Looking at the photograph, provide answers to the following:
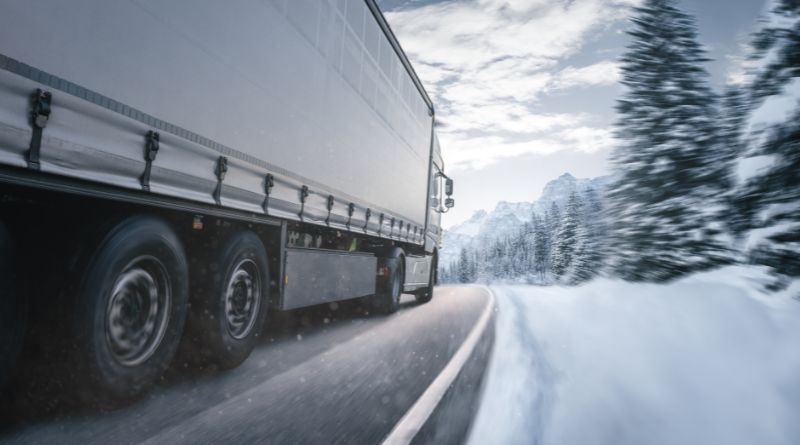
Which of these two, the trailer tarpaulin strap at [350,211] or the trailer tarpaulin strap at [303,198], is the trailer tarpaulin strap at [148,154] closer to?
the trailer tarpaulin strap at [303,198]

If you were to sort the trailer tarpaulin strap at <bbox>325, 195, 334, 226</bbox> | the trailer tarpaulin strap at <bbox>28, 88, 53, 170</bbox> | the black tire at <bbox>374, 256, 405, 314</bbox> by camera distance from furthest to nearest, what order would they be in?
the black tire at <bbox>374, 256, 405, 314</bbox>
the trailer tarpaulin strap at <bbox>325, 195, 334, 226</bbox>
the trailer tarpaulin strap at <bbox>28, 88, 53, 170</bbox>

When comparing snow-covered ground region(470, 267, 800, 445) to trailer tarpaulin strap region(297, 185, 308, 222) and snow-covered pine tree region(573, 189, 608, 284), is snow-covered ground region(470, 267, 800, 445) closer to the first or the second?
trailer tarpaulin strap region(297, 185, 308, 222)

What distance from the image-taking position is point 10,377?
2982 millimetres

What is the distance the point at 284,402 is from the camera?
13.1ft

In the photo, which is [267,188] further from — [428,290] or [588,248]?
[588,248]

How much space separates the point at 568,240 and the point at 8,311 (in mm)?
50995

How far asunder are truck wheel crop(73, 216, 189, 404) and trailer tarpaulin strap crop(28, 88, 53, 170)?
2.60ft

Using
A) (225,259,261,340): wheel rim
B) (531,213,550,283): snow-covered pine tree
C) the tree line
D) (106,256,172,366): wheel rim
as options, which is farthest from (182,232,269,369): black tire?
(531,213,550,283): snow-covered pine tree

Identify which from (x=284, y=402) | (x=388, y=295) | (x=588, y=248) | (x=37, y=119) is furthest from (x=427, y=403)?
(x=588, y=248)

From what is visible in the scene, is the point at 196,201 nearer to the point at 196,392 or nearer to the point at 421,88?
the point at 196,392

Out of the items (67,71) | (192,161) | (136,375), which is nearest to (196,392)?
(136,375)

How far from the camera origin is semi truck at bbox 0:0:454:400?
2.87m

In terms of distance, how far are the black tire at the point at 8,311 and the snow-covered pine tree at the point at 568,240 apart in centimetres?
4736

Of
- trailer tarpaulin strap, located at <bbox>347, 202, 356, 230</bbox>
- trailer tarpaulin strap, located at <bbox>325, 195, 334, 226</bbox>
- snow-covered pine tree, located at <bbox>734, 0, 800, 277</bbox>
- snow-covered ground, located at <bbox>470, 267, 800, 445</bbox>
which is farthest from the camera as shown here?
trailer tarpaulin strap, located at <bbox>347, 202, 356, 230</bbox>
